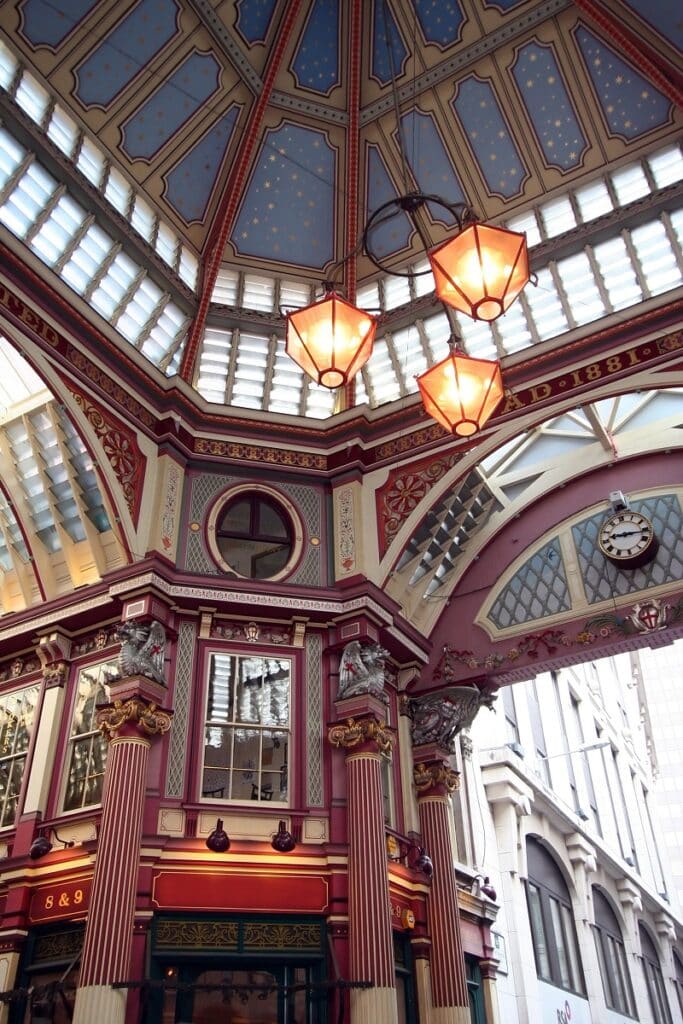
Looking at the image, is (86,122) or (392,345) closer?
(86,122)

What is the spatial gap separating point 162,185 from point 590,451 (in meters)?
8.65

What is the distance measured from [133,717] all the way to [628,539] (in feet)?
26.0

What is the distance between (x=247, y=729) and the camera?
13.5 m

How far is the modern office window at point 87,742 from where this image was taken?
1310 centimetres

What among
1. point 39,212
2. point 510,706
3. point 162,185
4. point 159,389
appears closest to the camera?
point 39,212

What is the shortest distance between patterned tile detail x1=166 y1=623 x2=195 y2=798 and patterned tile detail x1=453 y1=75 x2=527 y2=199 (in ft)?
30.9

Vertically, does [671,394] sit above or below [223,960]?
above

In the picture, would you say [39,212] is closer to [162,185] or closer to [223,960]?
[162,185]

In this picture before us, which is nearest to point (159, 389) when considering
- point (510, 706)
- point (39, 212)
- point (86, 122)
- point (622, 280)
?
point (39, 212)

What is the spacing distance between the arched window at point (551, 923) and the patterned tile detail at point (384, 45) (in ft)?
51.6

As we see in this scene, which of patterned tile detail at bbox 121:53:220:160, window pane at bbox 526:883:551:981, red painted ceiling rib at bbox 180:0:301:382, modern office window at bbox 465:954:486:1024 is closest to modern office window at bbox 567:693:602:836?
window pane at bbox 526:883:551:981

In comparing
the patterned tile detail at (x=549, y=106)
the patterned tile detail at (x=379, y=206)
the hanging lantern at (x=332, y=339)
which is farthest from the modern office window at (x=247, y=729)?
the patterned tile detail at (x=549, y=106)

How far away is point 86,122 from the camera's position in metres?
14.8

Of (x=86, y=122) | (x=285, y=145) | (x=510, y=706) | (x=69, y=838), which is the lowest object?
(x=69, y=838)
